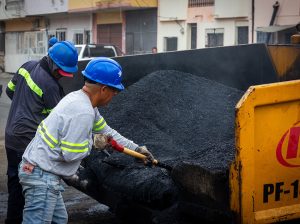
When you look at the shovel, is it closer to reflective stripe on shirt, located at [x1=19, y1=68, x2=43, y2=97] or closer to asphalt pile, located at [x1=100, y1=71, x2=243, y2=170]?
asphalt pile, located at [x1=100, y1=71, x2=243, y2=170]

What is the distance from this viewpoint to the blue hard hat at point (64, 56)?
3.99 metres

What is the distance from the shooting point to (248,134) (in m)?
3.13

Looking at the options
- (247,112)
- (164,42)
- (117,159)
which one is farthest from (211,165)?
(164,42)

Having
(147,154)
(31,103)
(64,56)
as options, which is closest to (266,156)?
(147,154)

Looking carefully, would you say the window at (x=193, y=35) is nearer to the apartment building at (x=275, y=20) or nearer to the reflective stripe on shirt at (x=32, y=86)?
the apartment building at (x=275, y=20)

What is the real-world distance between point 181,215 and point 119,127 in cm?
145

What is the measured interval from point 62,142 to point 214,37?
16379 mm

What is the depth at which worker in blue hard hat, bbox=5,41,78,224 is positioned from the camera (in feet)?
13.2

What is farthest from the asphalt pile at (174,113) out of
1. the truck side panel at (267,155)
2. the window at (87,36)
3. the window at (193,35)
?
the window at (87,36)

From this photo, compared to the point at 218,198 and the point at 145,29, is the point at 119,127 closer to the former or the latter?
the point at 218,198

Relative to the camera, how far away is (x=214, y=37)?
1897 centimetres

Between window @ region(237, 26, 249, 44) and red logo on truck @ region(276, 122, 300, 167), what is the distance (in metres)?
14.8

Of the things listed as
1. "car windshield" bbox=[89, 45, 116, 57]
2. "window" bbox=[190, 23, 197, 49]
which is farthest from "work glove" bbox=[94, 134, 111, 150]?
"window" bbox=[190, 23, 197, 49]

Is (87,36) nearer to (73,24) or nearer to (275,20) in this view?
(73,24)
